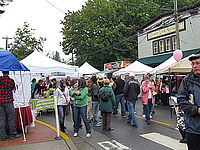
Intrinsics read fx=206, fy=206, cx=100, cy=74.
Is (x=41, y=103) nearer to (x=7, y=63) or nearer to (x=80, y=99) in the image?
(x=80, y=99)

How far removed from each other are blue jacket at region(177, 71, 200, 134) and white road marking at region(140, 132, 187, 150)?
117 inches

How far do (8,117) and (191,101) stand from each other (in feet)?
17.1

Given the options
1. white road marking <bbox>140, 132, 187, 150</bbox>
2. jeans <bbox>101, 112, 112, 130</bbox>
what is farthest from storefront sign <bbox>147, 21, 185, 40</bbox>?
white road marking <bbox>140, 132, 187, 150</bbox>

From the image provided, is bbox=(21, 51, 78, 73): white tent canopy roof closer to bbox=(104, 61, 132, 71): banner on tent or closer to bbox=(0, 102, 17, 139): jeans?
bbox=(0, 102, 17, 139): jeans

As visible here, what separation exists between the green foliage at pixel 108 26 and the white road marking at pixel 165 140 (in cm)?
2281

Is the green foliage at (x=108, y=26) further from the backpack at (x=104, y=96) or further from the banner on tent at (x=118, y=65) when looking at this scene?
the backpack at (x=104, y=96)

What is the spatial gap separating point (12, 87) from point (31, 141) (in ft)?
5.50

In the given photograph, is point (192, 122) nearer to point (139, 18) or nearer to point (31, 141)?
point (31, 141)

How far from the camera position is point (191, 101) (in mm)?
2832

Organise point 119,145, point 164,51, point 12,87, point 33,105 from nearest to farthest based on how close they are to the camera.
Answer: point 119,145 → point 12,87 → point 33,105 → point 164,51

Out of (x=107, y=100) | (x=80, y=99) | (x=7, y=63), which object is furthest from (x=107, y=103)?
(x=7, y=63)

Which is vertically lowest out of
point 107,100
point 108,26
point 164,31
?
point 107,100


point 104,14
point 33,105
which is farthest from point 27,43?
point 33,105

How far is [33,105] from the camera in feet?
33.7
